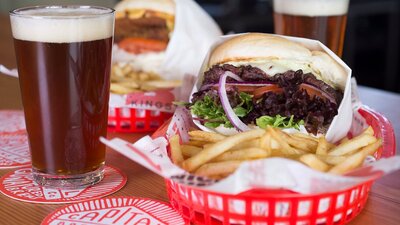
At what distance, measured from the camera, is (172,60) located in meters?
2.82

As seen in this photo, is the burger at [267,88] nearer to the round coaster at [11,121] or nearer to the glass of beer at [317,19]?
the glass of beer at [317,19]

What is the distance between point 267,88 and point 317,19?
637 millimetres

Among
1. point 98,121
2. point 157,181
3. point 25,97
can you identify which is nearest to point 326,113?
point 157,181

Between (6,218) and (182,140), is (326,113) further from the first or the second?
(6,218)

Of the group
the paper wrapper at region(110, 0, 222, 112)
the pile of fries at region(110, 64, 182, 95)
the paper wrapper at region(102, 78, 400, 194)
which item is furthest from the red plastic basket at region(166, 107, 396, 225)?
the paper wrapper at region(110, 0, 222, 112)

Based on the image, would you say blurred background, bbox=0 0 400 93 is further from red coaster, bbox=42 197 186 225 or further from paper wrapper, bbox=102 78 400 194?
paper wrapper, bbox=102 78 400 194

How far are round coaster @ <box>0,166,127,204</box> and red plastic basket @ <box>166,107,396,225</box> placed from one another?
0.91ft

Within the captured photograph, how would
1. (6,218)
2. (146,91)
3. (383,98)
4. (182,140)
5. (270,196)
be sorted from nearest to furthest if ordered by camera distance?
1. (270,196)
2. (6,218)
3. (182,140)
4. (146,91)
5. (383,98)

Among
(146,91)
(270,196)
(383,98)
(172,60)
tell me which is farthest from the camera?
(172,60)

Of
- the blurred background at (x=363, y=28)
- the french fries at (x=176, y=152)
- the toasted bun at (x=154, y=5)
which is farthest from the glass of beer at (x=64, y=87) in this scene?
the blurred background at (x=363, y=28)

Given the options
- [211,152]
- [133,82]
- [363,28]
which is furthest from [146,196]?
[363,28]

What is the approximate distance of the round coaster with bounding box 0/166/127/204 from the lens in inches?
55.6

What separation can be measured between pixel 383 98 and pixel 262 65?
0.86 m

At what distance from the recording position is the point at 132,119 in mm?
2045
